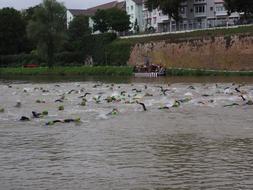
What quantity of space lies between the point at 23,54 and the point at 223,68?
182ft

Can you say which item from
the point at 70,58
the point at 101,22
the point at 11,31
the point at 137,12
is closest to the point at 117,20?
the point at 101,22

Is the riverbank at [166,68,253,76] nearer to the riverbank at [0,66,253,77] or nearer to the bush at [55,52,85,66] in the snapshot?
the riverbank at [0,66,253,77]

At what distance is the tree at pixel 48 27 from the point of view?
110 metres

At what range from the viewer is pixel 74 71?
108312 millimetres

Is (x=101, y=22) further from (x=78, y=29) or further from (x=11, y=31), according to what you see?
(x=11, y=31)

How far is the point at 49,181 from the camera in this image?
48.0ft

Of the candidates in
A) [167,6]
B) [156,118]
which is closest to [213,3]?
[167,6]

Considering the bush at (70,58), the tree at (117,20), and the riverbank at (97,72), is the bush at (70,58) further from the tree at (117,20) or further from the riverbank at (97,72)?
the tree at (117,20)

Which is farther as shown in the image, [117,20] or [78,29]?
[117,20]

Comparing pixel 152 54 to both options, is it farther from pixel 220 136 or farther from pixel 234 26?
pixel 220 136

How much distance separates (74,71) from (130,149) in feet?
294

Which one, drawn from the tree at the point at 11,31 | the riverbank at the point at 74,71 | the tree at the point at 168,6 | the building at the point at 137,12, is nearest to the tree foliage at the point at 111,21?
the tree at the point at 11,31

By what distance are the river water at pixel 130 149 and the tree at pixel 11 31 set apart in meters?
108

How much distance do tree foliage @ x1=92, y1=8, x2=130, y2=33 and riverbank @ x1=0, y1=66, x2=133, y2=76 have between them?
29674mm
